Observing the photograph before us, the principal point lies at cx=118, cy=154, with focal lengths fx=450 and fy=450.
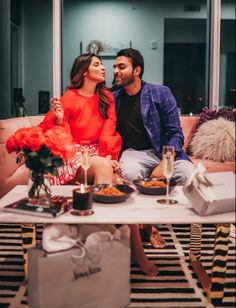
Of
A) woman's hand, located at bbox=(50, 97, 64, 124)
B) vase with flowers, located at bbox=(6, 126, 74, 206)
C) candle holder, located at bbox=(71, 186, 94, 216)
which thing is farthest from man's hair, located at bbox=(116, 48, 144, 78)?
candle holder, located at bbox=(71, 186, 94, 216)

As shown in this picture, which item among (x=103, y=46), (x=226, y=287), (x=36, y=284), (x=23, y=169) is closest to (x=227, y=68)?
(x=103, y=46)

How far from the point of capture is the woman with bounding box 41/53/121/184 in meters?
3.25

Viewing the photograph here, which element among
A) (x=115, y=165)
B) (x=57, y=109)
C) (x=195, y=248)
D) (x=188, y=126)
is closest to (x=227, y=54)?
(x=188, y=126)

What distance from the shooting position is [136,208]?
2.06 meters

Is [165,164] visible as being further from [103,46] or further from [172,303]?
[103,46]

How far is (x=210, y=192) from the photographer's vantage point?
6.55ft

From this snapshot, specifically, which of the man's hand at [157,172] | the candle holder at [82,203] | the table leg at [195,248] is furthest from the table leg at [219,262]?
the man's hand at [157,172]

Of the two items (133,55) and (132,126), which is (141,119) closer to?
(132,126)

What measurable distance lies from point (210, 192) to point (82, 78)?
1661 mm

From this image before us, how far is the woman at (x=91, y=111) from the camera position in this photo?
3.25m

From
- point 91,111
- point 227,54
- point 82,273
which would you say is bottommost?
point 82,273

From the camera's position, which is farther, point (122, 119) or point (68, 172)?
point (122, 119)

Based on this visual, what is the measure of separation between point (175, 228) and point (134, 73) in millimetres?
1226

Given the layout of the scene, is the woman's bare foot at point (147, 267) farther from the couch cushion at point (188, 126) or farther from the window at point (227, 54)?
the window at point (227, 54)
